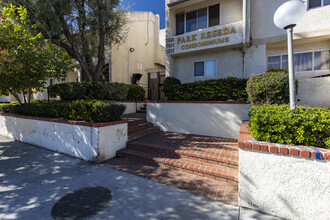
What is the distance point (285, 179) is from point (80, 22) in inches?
456

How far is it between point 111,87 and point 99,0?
4754 millimetres

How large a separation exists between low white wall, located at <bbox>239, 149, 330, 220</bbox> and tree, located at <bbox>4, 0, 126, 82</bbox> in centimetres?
950

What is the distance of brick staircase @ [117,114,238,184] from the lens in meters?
3.82

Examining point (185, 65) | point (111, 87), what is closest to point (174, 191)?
point (111, 87)

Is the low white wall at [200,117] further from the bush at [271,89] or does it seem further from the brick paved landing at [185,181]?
the brick paved landing at [185,181]

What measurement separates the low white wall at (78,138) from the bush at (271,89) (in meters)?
4.79

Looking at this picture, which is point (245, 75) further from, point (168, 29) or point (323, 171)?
point (323, 171)

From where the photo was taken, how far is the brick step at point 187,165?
3.62 meters

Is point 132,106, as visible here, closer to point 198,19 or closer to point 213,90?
point 213,90

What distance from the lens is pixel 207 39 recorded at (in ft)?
28.4

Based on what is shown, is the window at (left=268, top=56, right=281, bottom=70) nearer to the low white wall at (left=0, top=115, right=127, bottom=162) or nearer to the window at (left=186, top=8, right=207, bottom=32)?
the window at (left=186, top=8, right=207, bottom=32)

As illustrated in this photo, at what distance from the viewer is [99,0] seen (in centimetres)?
829

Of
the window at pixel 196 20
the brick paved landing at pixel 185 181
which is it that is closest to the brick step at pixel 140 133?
the brick paved landing at pixel 185 181

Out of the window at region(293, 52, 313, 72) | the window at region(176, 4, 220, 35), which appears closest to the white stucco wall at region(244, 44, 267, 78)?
the window at region(293, 52, 313, 72)
